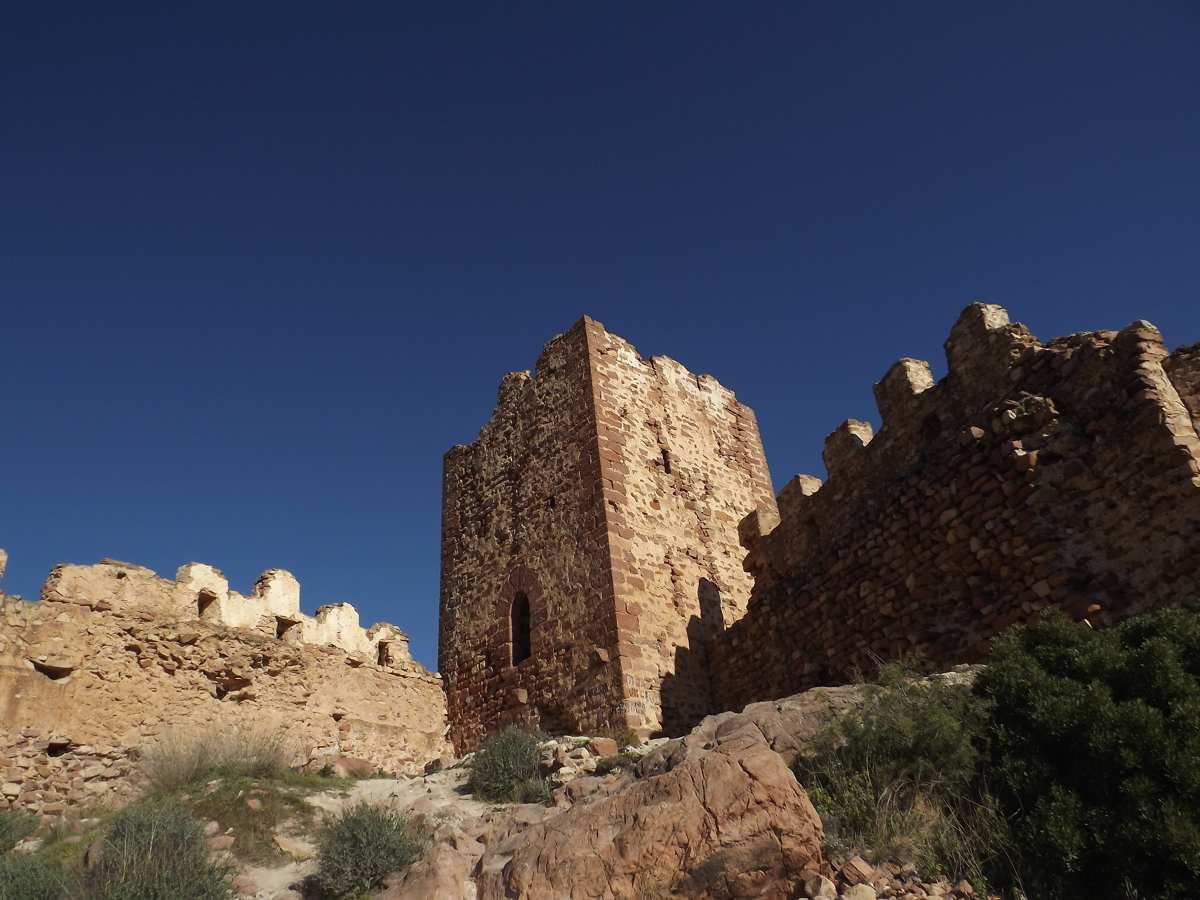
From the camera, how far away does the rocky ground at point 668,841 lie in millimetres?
5395

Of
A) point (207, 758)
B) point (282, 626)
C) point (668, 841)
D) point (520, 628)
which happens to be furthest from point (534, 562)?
A: point (668, 841)

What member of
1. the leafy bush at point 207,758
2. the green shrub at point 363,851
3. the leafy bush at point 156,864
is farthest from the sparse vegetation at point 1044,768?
the leafy bush at point 207,758

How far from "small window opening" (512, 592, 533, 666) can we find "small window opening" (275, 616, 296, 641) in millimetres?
3371

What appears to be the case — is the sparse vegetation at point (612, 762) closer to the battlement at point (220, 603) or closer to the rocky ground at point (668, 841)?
the rocky ground at point (668, 841)

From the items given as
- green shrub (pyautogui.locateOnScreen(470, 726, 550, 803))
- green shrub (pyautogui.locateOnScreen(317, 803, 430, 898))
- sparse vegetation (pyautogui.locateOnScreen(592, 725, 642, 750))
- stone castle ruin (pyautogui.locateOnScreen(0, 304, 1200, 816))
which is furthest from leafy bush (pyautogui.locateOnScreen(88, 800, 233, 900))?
sparse vegetation (pyautogui.locateOnScreen(592, 725, 642, 750))

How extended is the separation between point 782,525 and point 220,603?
8.12 m

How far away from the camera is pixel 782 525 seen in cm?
1300

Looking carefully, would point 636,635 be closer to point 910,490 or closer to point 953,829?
point 910,490

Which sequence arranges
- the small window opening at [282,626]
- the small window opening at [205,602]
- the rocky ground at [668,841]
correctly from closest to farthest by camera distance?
the rocky ground at [668,841], the small window opening at [205,602], the small window opening at [282,626]

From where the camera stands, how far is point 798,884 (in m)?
5.37

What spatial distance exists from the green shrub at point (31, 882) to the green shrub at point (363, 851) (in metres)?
1.85

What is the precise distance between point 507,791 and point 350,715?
486 centimetres

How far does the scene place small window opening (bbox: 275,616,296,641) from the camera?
1323cm

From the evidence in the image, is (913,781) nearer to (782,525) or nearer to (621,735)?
(621,735)
